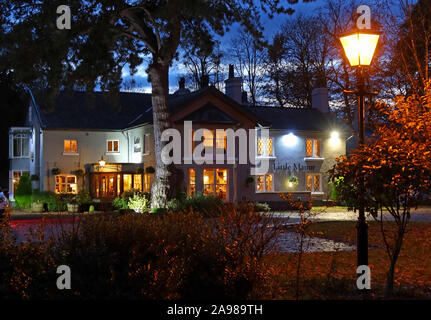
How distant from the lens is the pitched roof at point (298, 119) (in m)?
38.9

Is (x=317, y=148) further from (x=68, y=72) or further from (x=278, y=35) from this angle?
(x=68, y=72)

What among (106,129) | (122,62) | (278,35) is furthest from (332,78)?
(122,62)

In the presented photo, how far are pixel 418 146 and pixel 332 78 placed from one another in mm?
36748

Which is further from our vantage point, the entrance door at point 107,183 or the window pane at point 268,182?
the window pane at point 268,182

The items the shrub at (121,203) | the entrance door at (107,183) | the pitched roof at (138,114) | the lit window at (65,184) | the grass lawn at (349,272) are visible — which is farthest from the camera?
the entrance door at (107,183)

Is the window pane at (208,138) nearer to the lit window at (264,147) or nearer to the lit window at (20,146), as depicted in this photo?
the lit window at (264,147)

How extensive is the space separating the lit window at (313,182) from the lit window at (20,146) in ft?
68.1

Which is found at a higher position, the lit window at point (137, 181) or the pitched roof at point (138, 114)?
the pitched roof at point (138, 114)

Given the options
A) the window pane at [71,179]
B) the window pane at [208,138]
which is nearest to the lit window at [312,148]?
the window pane at [208,138]

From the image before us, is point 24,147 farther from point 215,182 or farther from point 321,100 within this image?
point 321,100

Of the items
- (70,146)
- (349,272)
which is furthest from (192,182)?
(349,272)

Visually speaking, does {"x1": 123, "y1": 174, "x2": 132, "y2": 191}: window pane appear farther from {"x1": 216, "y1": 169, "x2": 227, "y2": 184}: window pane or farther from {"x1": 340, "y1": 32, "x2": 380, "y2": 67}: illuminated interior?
{"x1": 340, "y1": 32, "x2": 380, "y2": 67}: illuminated interior

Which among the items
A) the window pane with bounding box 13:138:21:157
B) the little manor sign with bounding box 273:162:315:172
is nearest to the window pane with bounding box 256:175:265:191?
the little manor sign with bounding box 273:162:315:172

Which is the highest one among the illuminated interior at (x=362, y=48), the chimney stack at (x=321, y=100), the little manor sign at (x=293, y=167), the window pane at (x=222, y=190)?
the chimney stack at (x=321, y=100)
